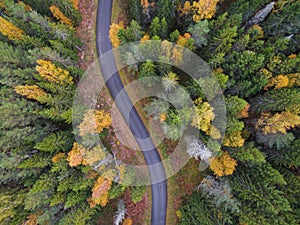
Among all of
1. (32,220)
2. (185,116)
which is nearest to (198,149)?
(185,116)

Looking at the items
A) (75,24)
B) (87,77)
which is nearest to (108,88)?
(87,77)

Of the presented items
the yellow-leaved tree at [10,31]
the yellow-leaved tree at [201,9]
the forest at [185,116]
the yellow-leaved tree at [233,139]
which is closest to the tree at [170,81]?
the forest at [185,116]

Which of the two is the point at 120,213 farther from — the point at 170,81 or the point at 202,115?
the point at 170,81

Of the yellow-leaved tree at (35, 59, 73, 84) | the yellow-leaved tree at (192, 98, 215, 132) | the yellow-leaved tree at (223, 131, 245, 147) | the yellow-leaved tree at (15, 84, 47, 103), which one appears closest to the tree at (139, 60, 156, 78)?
the yellow-leaved tree at (192, 98, 215, 132)

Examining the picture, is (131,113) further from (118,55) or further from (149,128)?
(118,55)

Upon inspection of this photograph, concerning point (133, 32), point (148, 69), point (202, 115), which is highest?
point (133, 32)

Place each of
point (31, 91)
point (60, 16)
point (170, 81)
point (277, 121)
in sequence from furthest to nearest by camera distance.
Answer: point (60, 16) < point (170, 81) < point (31, 91) < point (277, 121)
